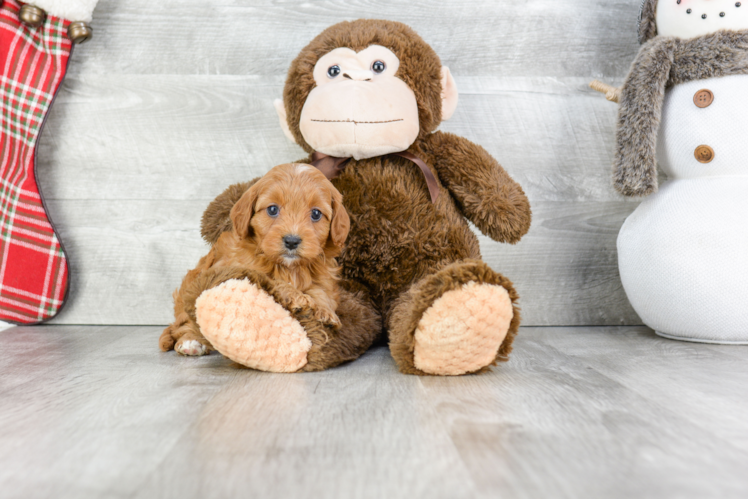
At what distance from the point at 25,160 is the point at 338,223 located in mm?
976

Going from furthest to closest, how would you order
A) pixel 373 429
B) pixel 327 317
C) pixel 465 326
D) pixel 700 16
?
pixel 700 16 < pixel 327 317 < pixel 465 326 < pixel 373 429

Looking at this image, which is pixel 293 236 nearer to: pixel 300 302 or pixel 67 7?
pixel 300 302

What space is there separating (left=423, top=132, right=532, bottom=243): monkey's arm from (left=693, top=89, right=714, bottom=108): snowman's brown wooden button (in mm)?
453

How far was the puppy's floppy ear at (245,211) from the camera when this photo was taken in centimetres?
104

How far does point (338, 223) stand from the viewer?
3.51 ft

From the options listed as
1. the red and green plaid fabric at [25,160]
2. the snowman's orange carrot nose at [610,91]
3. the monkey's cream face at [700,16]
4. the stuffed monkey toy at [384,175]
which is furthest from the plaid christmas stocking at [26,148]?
the monkey's cream face at [700,16]

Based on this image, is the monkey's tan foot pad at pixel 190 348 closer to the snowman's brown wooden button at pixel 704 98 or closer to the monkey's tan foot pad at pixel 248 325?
the monkey's tan foot pad at pixel 248 325

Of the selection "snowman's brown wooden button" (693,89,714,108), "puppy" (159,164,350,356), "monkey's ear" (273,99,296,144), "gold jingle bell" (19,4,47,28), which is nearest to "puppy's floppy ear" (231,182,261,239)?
"puppy" (159,164,350,356)

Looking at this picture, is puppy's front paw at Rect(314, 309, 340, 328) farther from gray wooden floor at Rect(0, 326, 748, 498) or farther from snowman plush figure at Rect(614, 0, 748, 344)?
snowman plush figure at Rect(614, 0, 748, 344)

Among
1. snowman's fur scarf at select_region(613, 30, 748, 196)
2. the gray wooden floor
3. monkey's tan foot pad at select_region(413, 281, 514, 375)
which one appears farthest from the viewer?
snowman's fur scarf at select_region(613, 30, 748, 196)

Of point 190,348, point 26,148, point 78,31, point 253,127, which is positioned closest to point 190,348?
point 190,348

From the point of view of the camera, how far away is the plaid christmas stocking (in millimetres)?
1470

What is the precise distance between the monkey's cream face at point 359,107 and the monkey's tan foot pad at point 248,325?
379 millimetres

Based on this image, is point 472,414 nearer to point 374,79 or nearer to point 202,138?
point 374,79
